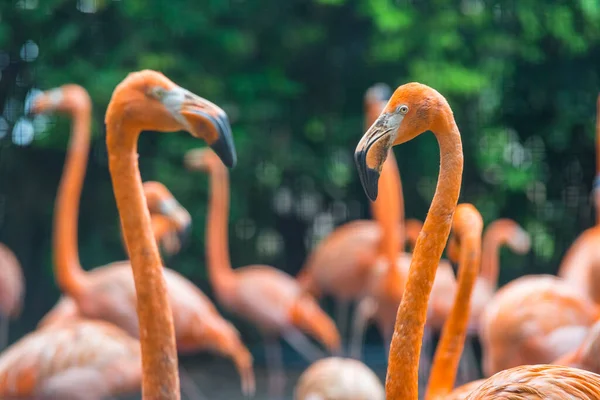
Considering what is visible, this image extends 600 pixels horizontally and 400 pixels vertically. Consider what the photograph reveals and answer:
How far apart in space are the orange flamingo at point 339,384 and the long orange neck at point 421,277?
1568mm

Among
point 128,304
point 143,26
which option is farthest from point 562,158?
point 128,304

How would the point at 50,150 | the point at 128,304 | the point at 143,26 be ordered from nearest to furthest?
the point at 128,304, the point at 143,26, the point at 50,150

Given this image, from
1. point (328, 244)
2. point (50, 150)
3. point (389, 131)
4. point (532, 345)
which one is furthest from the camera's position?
point (50, 150)

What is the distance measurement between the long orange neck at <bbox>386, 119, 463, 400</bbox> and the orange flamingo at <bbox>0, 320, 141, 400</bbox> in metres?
1.88

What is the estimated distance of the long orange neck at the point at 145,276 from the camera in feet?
6.64

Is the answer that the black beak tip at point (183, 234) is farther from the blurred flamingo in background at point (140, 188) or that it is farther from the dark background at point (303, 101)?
the dark background at point (303, 101)

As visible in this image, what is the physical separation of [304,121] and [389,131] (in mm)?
4718

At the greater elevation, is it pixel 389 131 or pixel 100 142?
pixel 389 131

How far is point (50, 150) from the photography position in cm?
646

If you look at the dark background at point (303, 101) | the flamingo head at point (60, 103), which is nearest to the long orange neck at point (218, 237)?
the dark background at point (303, 101)

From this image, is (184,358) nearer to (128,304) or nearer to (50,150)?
(50,150)

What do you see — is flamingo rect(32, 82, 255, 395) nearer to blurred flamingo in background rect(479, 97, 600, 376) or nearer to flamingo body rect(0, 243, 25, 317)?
flamingo body rect(0, 243, 25, 317)

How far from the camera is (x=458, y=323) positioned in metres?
2.35

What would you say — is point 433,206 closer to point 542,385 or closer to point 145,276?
point 542,385
